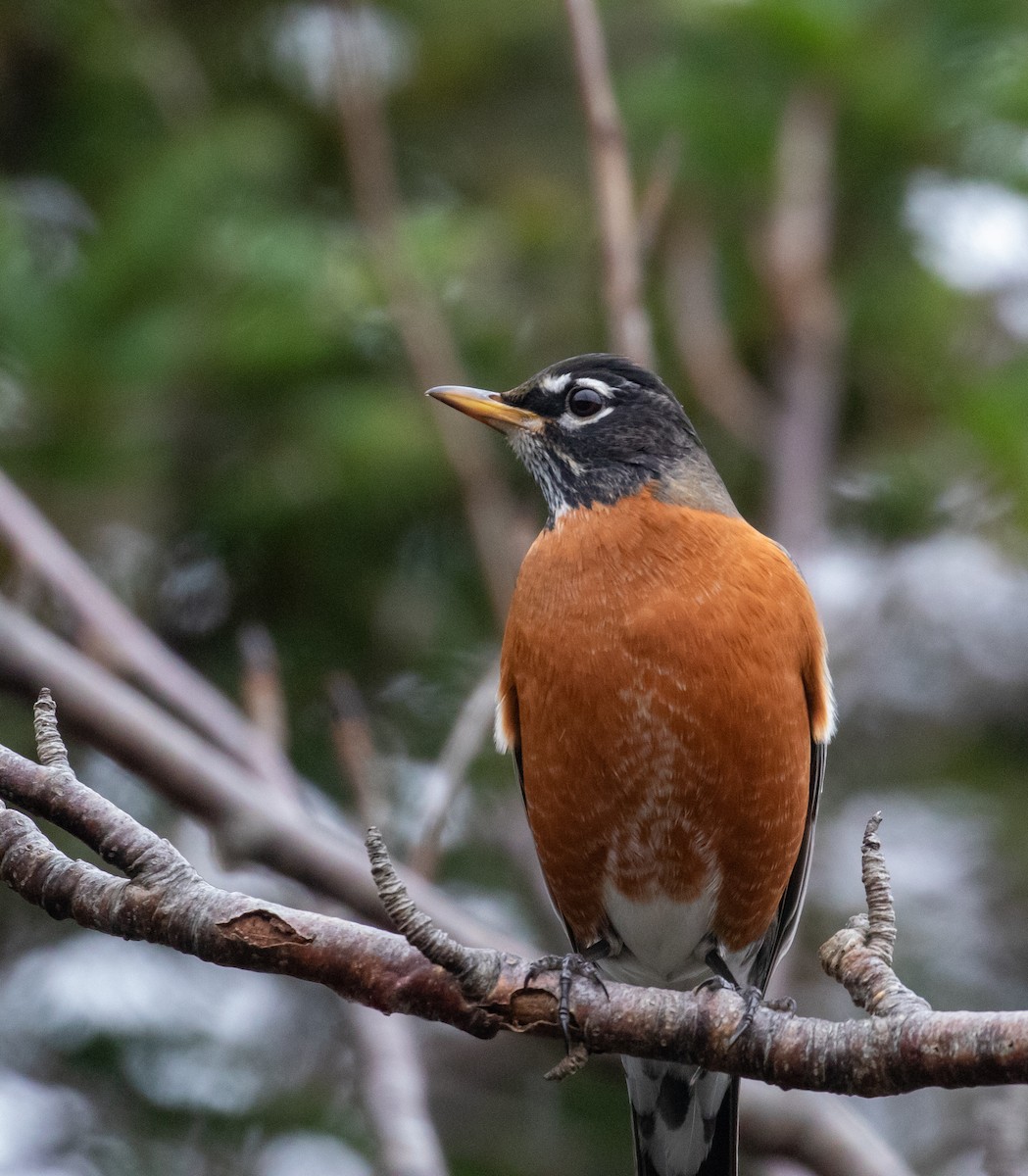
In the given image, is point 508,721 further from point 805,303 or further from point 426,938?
point 805,303

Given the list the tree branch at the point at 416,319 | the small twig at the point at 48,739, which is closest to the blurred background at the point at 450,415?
the tree branch at the point at 416,319

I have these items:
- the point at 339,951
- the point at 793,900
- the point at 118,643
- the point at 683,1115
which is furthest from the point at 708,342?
the point at 339,951

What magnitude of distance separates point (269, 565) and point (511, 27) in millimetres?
3018

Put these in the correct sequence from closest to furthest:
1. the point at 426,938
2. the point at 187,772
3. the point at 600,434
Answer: the point at 426,938 < the point at 187,772 < the point at 600,434

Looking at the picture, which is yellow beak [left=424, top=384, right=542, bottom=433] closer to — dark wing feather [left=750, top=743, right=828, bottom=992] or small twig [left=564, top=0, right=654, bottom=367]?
small twig [left=564, top=0, right=654, bottom=367]

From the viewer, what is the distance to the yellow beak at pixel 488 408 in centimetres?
432

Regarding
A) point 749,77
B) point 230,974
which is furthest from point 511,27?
point 230,974

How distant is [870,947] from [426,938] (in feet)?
2.61

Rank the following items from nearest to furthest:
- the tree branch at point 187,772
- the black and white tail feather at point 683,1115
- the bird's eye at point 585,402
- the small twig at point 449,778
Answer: the tree branch at point 187,772
the small twig at point 449,778
the black and white tail feather at point 683,1115
the bird's eye at point 585,402

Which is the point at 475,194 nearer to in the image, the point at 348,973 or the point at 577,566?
the point at 577,566

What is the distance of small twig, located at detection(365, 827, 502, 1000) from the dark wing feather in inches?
72.7

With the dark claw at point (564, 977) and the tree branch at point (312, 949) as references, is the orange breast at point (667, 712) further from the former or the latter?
the tree branch at point (312, 949)

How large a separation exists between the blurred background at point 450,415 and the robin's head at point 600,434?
0.14m

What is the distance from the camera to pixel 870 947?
2650mm
